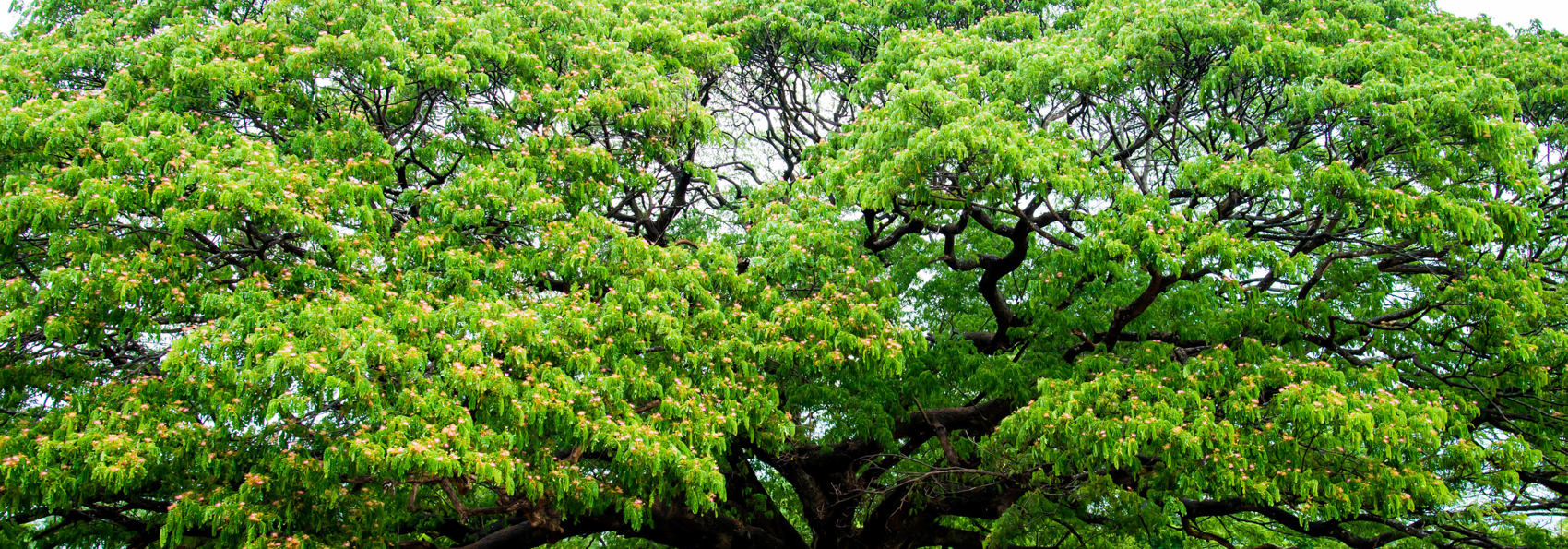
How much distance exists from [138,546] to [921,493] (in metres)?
6.61

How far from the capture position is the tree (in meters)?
6.64

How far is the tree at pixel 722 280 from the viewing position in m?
6.64

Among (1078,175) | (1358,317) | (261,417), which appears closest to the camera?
(261,417)

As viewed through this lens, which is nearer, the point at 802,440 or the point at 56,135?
the point at 56,135

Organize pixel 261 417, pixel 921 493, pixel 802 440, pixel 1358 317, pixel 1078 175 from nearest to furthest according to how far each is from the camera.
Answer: pixel 261 417 → pixel 1078 175 → pixel 1358 317 → pixel 802 440 → pixel 921 493

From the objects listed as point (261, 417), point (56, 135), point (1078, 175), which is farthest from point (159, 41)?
point (1078, 175)

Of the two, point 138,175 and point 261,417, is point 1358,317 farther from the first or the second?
point 138,175

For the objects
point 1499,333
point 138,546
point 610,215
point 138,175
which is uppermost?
point 610,215

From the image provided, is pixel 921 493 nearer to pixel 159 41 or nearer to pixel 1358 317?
pixel 1358 317

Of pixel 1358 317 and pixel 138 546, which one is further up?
pixel 1358 317

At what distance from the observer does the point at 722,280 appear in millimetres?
8344

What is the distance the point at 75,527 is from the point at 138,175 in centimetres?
299

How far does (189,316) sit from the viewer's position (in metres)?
7.00

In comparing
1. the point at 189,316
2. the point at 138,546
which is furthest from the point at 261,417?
the point at 138,546
